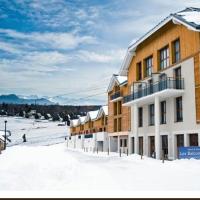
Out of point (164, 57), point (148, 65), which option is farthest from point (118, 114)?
point (164, 57)

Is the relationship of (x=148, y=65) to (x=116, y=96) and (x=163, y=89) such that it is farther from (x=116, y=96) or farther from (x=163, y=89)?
(x=116, y=96)

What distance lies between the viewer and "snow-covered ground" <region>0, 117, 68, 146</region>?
119 m

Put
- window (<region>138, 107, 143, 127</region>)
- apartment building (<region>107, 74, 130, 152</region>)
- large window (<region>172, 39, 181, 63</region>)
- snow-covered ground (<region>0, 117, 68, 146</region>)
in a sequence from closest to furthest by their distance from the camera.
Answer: large window (<region>172, 39, 181, 63</region>) < window (<region>138, 107, 143, 127</region>) < apartment building (<region>107, 74, 130, 152</region>) < snow-covered ground (<region>0, 117, 68, 146</region>)

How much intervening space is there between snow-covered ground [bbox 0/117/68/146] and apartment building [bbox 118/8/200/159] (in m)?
73.3

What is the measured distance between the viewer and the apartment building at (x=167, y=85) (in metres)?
30.1

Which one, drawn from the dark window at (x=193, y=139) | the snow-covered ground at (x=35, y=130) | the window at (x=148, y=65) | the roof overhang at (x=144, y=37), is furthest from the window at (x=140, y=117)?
the snow-covered ground at (x=35, y=130)

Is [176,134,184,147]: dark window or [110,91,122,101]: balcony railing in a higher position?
[110,91,122,101]: balcony railing

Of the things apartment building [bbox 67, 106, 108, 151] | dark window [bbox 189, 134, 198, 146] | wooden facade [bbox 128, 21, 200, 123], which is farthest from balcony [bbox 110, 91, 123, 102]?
dark window [bbox 189, 134, 198, 146]

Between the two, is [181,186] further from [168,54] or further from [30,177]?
[168,54]

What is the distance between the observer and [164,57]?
118 feet

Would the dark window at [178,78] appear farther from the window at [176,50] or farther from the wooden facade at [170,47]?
the window at [176,50]

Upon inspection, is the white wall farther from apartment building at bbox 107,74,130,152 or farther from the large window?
apartment building at bbox 107,74,130,152

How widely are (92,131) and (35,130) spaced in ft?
229

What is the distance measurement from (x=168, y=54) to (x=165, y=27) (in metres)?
2.68
